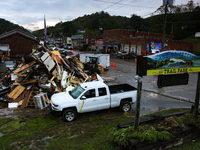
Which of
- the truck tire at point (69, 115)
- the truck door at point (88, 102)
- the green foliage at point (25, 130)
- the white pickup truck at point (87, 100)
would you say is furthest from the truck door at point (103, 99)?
the green foliage at point (25, 130)

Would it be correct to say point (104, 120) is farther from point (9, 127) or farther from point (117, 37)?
point (117, 37)

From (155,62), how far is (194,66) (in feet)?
6.61

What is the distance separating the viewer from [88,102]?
295 inches

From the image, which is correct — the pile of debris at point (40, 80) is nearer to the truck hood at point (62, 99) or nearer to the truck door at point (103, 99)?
the truck hood at point (62, 99)

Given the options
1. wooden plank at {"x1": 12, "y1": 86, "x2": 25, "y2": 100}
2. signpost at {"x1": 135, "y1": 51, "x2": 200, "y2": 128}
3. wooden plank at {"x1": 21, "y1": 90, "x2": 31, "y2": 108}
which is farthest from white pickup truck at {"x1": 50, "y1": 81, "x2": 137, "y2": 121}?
wooden plank at {"x1": 12, "y1": 86, "x2": 25, "y2": 100}

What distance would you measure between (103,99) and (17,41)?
96.1ft

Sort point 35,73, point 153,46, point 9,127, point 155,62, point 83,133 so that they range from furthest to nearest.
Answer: point 153,46 < point 35,73 < point 9,127 < point 83,133 < point 155,62

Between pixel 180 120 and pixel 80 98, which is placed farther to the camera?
pixel 80 98

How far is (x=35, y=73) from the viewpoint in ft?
38.7

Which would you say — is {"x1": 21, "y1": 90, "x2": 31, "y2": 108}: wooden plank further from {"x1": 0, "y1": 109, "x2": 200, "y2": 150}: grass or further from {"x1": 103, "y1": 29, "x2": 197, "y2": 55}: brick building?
{"x1": 103, "y1": 29, "x2": 197, "y2": 55}: brick building

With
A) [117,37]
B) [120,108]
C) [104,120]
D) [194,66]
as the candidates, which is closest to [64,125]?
[104,120]

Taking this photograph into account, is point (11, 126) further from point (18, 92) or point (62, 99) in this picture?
point (18, 92)

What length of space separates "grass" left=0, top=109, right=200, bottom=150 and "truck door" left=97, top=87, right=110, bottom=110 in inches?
24.9

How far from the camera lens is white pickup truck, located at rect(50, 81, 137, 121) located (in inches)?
282
